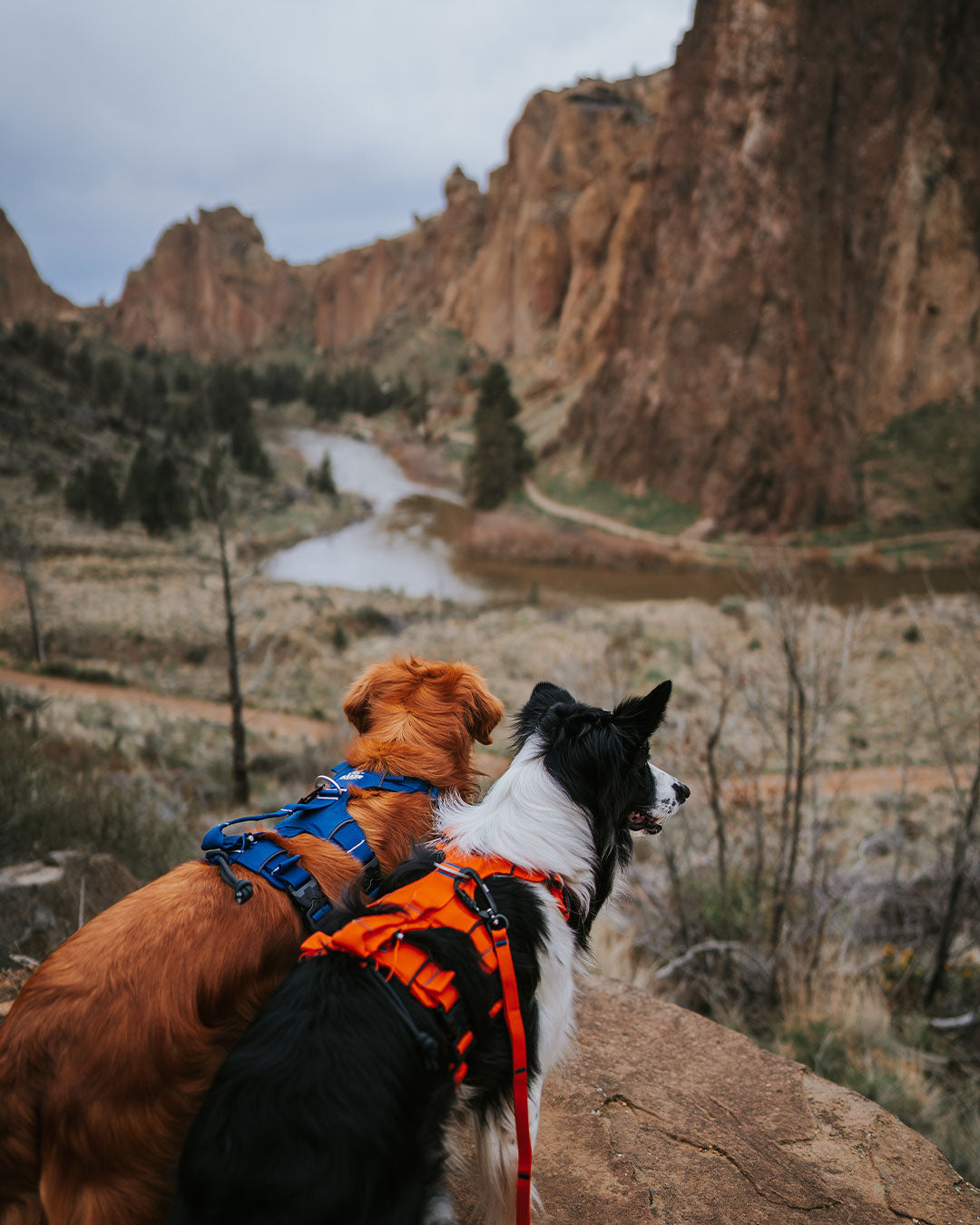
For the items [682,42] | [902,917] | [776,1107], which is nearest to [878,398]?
[682,42]

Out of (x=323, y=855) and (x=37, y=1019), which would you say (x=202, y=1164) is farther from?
(x=323, y=855)

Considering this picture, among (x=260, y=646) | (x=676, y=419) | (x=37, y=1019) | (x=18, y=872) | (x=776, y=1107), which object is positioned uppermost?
(x=676, y=419)

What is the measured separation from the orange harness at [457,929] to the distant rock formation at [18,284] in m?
135

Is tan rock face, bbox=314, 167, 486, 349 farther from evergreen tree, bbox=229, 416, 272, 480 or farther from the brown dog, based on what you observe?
the brown dog

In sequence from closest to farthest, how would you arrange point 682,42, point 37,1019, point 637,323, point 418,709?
point 37,1019, point 418,709, point 682,42, point 637,323

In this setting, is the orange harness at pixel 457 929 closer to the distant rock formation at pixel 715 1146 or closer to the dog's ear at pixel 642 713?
the dog's ear at pixel 642 713

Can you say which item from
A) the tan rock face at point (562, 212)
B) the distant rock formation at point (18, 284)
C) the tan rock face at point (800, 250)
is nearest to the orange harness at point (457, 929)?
the tan rock face at point (800, 250)

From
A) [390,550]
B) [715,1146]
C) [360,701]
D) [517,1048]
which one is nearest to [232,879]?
[517,1048]

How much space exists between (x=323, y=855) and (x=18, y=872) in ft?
9.98

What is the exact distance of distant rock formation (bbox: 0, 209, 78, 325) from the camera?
116938mm

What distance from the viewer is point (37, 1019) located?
5.53 feet

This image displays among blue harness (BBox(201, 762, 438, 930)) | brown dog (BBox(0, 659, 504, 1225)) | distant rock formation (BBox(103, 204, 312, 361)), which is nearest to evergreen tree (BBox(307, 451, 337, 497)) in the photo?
blue harness (BBox(201, 762, 438, 930))

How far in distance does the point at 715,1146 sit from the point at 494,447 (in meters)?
46.4

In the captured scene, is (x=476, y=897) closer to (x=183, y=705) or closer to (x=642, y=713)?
(x=642, y=713)
